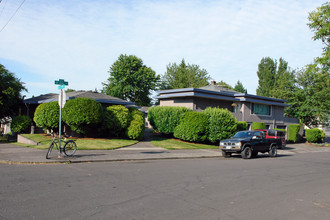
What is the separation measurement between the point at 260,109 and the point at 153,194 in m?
30.8

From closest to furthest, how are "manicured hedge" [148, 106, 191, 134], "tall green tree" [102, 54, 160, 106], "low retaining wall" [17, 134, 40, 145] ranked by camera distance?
"low retaining wall" [17, 134, 40, 145] → "manicured hedge" [148, 106, 191, 134] → "tall green tree" [102, 54, 160, 106]

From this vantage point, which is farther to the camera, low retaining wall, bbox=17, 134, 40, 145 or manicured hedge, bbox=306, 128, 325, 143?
manicured hedge, bbox=306, 128, 325, 143

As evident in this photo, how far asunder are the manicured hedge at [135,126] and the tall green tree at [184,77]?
1794 inches

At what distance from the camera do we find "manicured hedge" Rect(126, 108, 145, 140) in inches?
877

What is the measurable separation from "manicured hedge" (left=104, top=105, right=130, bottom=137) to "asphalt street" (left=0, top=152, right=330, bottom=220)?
11351mm

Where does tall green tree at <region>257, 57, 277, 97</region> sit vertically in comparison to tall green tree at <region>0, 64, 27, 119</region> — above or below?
above

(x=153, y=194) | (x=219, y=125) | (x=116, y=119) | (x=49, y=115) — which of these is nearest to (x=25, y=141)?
(x=49, y=115)

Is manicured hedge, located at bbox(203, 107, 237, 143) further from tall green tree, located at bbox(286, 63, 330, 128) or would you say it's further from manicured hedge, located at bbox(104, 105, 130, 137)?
tall green tree, located at bbox(286, 63, 330, 128)

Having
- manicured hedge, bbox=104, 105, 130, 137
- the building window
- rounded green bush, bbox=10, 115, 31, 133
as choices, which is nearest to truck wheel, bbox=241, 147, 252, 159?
manicured hedge, bbox=104, 105, 130, 137

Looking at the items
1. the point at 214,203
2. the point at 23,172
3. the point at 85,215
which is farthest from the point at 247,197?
the point at 23,172

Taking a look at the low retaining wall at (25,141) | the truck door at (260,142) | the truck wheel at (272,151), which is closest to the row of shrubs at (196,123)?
the truck wheel at (272,151)

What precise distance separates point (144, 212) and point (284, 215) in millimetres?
3010

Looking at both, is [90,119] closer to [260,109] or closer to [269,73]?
[260,109]

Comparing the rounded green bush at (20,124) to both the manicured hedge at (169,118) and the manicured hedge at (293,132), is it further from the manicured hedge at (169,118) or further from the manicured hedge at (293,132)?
the manicured hedge at (293,132)
